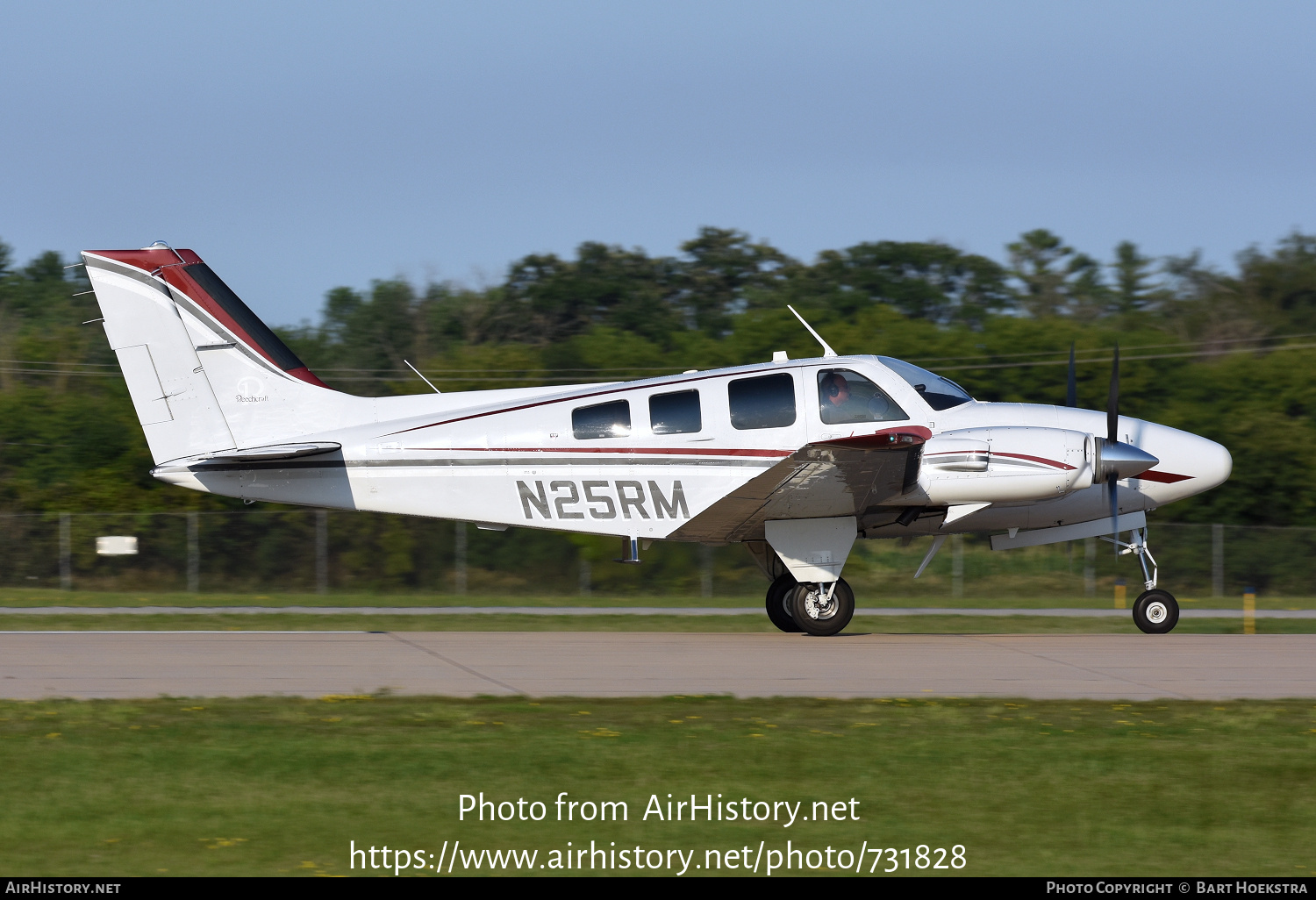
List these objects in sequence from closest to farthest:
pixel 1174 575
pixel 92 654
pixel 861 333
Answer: pixel 92 654 → pixel 1174 575 → pixel 861 333

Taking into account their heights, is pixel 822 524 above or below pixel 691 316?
→ below

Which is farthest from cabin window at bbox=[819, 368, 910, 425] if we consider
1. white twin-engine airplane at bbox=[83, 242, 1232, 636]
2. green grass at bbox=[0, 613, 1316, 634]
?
green grass at bbox=[0, 613, 1316, 634]

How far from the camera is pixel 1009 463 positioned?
13.9m

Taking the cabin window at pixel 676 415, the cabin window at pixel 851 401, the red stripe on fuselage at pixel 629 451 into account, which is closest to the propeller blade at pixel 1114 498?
the cabin window at pixel 851 401

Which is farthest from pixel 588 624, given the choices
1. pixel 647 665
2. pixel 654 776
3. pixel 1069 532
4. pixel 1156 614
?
pixel 654 776

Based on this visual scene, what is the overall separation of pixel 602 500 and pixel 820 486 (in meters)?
2.47

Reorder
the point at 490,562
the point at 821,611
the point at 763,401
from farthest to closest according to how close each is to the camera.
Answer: the point at 490,562 < the point at 821,611 < the point at 763,401

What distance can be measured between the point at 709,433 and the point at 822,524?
161 cm

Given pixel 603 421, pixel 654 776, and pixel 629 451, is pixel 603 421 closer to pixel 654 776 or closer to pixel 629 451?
pixel 629 451

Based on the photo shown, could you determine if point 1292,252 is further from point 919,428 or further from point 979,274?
point 919,428

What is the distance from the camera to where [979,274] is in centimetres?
5025

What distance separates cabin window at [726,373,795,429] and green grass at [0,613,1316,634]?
3.33 meters

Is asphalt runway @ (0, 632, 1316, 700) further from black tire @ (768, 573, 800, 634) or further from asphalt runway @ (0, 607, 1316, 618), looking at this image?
asphalt runway @ (0, 607, 1316, 618)
